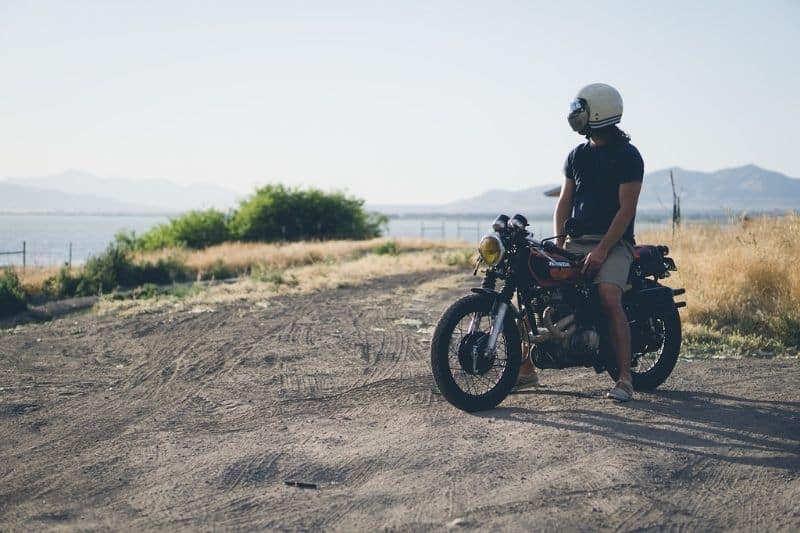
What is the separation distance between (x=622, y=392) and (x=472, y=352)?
1259 mm

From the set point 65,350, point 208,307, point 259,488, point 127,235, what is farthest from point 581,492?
point 127,235

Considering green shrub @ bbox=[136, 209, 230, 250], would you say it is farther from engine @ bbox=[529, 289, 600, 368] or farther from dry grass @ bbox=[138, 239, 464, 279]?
engine @ bbox=[529, 289, 600, 368]

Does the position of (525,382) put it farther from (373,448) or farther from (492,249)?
(373,448)

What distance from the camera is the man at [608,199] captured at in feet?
19.4

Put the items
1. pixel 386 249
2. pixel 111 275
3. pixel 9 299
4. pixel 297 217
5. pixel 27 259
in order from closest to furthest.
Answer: pixel 9 299 < pixel 111 275 < pixel 386 249 < pixel 27 259 < pixel 297 217

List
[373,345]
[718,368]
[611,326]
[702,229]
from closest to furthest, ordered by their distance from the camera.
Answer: [611,326]
[718,368]
[373,345]
[702,229]

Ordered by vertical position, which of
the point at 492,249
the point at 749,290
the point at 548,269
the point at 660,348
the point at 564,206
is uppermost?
the point at 564,206

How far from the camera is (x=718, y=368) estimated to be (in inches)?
299

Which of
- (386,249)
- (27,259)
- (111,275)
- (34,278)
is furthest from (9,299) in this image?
(27,259)

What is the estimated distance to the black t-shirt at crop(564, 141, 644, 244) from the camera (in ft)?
19.5

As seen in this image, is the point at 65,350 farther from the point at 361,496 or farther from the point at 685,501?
the point at 685,501

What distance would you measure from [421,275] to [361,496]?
622 inches

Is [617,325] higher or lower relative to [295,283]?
higher

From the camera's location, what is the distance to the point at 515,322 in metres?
5.89
